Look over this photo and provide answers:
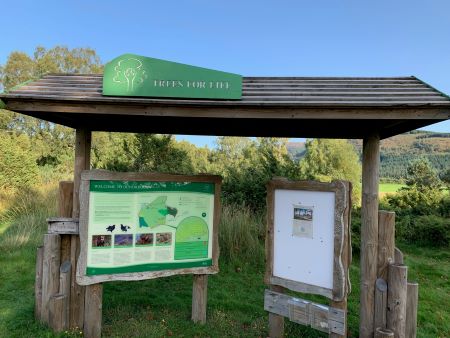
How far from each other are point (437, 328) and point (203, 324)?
3160mm

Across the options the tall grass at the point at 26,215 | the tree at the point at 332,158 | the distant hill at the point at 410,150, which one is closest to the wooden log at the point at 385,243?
the tall grass at the point at 26,215

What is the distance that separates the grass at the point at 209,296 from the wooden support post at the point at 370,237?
76 centimetres

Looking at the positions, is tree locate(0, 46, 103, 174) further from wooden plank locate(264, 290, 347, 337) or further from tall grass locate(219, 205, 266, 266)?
wooden plank locate(264, 290, 347, 337)

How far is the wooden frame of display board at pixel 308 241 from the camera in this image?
11.4 feet

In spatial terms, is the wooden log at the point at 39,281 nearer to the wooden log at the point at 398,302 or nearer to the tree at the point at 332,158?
the wooden log at the point at 398,302

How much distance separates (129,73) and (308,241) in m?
2.55

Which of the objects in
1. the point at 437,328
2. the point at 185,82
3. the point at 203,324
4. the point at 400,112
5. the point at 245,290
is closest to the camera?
the point at 400,112

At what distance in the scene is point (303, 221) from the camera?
147 inches

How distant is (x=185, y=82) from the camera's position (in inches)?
136

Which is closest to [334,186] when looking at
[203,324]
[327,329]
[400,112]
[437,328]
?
[400,112]

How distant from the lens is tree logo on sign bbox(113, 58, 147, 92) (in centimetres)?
348

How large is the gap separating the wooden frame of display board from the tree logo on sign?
184 centimetres

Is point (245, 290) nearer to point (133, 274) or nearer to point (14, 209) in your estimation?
point (133, 274)

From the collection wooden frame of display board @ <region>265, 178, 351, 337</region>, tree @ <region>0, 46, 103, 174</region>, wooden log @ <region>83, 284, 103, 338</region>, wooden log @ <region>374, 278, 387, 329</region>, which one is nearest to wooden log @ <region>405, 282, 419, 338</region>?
wooden log @ <region>374, 278, 387, 329</region>
